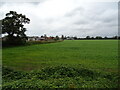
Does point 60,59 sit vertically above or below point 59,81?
below

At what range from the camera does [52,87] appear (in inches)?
140

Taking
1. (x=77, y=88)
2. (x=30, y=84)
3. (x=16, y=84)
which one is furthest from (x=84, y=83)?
(x=16, y=84)

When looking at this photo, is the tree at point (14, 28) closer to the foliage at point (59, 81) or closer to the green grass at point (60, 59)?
the green grass at point (60, 59)

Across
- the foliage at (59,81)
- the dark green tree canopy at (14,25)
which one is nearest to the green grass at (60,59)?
the foliage at (59,81)

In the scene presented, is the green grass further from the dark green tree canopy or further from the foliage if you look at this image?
the dark green tree canopy

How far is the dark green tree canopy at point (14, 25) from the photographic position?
2050 cm

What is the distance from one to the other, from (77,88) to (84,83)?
38 centimetres

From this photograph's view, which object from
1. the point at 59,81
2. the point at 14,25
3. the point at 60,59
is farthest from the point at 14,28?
the point at 59,81

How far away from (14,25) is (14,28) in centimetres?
63

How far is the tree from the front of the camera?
67.5ft

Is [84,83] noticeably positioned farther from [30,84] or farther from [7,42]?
[7,42]

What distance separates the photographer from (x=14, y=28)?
68.1 feet

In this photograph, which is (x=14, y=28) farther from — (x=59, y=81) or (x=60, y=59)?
(x=59, y=81)

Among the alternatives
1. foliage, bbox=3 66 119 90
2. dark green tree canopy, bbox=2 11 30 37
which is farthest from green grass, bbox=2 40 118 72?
dark green tree canopy, bbox=2 11 30 37
